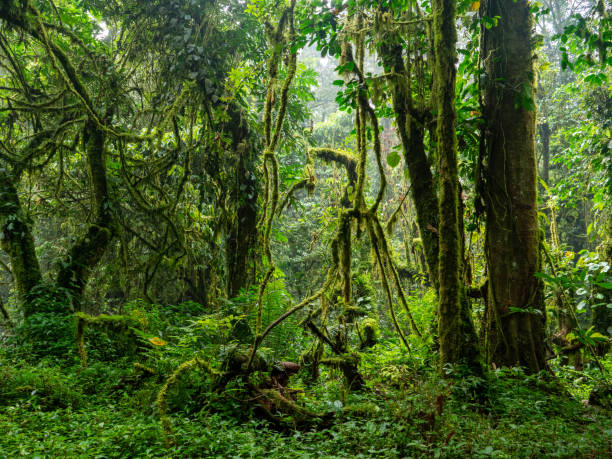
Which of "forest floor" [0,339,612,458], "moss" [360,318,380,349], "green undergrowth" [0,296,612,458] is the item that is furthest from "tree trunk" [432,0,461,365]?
"moss" [360,318,380,349]

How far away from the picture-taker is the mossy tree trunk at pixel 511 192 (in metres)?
4.13

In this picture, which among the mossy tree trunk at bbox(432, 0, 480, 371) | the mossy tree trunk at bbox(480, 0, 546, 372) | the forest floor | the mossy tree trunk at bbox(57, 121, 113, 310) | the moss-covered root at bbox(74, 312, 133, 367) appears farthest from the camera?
the mossy tree trunk at bbox(57, 121, 113, 310)

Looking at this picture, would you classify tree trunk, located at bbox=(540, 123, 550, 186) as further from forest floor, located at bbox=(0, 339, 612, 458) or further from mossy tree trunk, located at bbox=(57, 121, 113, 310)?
mossy tree trunk, located at bbox=(57, 121, 113, 310)

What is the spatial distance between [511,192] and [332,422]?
2998mm

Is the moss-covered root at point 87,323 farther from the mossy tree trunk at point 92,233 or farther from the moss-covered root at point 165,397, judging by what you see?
the mossy tree trunk at point 92,233

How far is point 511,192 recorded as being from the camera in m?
4.36

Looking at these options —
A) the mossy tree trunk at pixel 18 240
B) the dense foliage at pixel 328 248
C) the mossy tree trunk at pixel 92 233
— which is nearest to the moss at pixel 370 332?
the dense foliage at pixel 328 248

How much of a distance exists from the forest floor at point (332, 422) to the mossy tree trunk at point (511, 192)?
17.3 inches

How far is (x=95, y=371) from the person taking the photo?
16.0 feet

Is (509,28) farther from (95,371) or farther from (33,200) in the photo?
(33,200)

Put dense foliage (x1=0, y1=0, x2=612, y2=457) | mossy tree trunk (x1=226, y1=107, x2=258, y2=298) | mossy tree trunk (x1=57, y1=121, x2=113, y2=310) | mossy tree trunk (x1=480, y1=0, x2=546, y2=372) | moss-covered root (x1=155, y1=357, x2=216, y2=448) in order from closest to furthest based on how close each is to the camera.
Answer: moss-covered root (x1=155, y1=357, x2=216, y2=448)
dense foliage (x1=0, y1=0, x2=612, y2=457)
mossy tree trunk (x1=480, y1=0, x2=546, y2=372)
mossy tree trunk (x1=226, y1=107, x2=258, y2=298)
mossy tree trunk (x1=57, y1=121, x2=113, y2=310)

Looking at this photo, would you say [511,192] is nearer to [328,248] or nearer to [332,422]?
[328,248]

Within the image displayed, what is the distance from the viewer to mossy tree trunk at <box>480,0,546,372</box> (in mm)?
4129

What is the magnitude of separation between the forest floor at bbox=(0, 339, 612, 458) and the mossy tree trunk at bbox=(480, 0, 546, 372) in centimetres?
44
